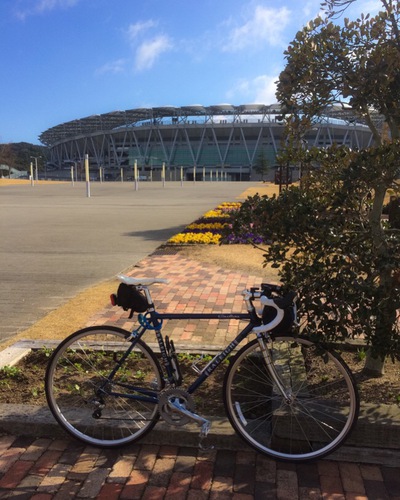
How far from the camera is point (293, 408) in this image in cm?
276

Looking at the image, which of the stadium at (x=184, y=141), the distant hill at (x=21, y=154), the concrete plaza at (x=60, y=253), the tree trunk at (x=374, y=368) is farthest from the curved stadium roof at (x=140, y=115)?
the tree trunk at (x=374, y=368)

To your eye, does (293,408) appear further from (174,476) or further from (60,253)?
(60,253)

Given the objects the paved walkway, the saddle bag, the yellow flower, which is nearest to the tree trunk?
the paved walkway

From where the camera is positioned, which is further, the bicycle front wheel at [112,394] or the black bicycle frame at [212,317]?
the bicycle front wheel at [112,394]

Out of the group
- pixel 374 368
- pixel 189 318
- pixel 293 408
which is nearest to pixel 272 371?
pixel 293 408

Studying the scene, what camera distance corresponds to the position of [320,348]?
2.64 metres

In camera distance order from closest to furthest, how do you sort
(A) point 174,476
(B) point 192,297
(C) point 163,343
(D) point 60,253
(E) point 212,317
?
1. (A) point 174,476
2. (E) point 212,317
3. (C) point 163,343
4. (B) point 192,297
5. (D) point 60,253

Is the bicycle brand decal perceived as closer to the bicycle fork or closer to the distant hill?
the bicycle fork

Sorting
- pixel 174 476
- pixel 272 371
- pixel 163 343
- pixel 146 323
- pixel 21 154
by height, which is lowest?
pixel 174 476

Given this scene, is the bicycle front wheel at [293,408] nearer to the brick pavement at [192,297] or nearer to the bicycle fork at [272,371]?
the bicycle fork at [272,371]

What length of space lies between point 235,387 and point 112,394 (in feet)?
2.54

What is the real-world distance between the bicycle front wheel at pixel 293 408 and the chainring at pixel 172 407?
234 mm

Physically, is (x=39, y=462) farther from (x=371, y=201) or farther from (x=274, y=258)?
(x=371, y=201)

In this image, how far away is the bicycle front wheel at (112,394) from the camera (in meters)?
2.83
